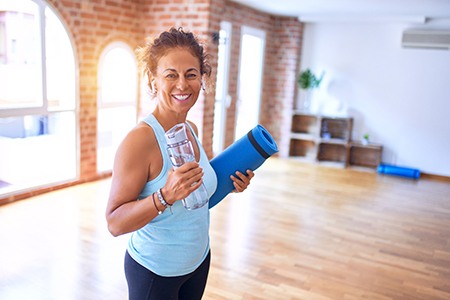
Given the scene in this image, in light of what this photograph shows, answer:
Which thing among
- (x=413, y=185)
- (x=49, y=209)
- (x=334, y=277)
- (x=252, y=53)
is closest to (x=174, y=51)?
(x=334, y=277)

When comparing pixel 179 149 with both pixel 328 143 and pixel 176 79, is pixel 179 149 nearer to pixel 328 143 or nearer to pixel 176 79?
pixel 176 79

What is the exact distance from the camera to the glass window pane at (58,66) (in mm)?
4219

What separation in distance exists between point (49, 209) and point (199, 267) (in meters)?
2.95

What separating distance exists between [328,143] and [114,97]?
3506mm

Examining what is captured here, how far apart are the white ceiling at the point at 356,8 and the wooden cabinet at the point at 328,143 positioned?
59.5 inches

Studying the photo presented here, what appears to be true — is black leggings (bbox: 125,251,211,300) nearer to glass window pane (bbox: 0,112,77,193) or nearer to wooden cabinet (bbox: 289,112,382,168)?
glass window pane (bbox: 0,112,77,193)

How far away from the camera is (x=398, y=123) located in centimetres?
630

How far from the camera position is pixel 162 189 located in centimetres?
106

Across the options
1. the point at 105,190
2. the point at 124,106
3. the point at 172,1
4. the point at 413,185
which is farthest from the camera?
the point at 413,185

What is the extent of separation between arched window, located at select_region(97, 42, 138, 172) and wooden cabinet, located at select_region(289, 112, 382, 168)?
2750 mm

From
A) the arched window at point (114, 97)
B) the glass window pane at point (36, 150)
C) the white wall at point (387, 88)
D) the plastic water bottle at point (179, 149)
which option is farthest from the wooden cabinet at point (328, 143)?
the plastic water bottle at point (179, 149)

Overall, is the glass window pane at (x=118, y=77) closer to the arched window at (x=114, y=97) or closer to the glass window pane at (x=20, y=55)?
the arched window at (x=114, y=97)

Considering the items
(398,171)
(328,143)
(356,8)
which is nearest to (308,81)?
(328,143)

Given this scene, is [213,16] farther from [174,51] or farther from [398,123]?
[174,51]
